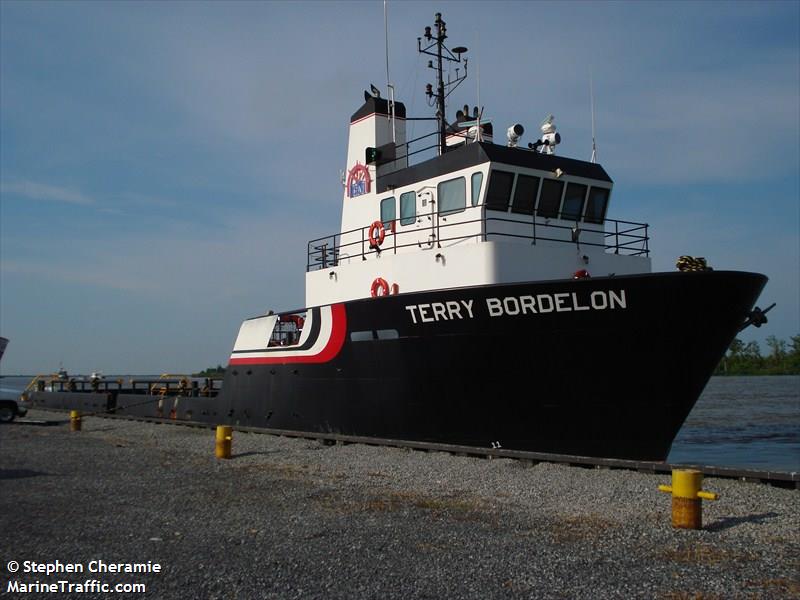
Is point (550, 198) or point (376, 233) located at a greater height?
point (550, 198)

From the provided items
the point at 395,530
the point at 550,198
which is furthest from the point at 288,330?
the point at 395,530

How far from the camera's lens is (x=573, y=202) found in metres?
13.2

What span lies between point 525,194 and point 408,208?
222cm

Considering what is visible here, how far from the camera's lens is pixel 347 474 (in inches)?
417

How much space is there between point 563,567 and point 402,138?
11999 mm

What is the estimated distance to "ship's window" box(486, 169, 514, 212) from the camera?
12.3 meters

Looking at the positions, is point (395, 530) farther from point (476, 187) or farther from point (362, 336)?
point (476, 187)

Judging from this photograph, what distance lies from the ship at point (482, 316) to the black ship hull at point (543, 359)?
0.02 meters

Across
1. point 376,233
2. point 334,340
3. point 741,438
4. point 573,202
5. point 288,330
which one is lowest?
point 741,438

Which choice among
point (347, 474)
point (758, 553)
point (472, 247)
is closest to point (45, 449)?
point (347, 474)

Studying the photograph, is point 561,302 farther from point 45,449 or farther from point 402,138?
point 45,449

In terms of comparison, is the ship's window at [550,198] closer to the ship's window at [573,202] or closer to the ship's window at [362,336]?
the ship's window at [573,202]

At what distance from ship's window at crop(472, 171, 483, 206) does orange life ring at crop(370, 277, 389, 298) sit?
214 centimetres

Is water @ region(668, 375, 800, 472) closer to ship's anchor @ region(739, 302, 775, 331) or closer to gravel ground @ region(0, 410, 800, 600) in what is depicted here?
ship's anchor @ region(739, 302, 775, 331)
